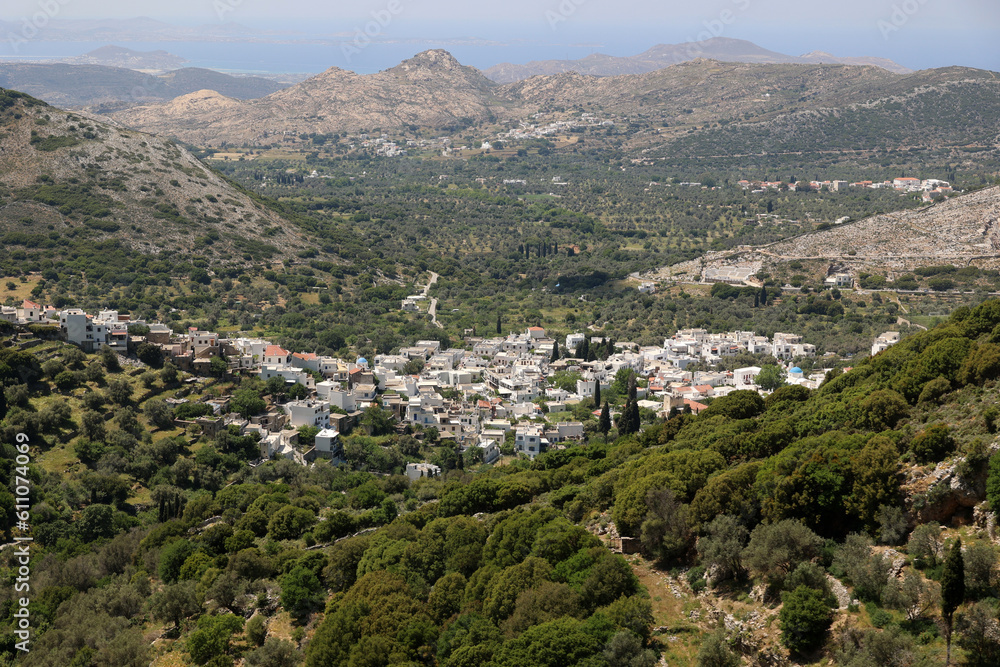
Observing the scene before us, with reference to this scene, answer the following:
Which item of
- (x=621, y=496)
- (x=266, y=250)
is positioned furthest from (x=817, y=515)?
(x=266, y=250)

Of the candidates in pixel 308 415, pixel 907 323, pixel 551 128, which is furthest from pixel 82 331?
pixel 551 128

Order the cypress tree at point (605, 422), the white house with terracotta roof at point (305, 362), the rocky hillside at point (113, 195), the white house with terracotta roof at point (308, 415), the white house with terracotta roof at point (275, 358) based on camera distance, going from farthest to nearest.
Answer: the rocky hillside at point (113, 195)
the white house with terracotta roof at point (305, 362)
the white house with terracotta roof at point (275, 358)
the cypress tree at point (605, 422)
the white house with terracotta roof at point (308, 415)

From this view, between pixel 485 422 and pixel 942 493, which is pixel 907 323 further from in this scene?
pixel 942 493

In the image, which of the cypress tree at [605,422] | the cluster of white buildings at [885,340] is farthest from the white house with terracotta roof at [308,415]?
the cluster of white buildings at [885,340]

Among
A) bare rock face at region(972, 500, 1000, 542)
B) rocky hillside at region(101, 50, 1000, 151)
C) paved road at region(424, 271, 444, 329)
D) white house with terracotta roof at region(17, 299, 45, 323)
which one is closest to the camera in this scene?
bare rock face at region(972, 500, 1000, 542)

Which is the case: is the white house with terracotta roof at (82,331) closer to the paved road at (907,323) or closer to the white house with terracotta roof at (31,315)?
the white house with terracotta roof at (31,315)

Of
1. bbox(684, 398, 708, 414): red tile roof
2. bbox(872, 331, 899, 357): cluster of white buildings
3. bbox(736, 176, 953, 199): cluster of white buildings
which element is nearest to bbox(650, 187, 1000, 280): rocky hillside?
bbox(872, 331, 899, 357): cluster of white buildings

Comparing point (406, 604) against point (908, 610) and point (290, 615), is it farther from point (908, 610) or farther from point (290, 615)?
point (908, 610)

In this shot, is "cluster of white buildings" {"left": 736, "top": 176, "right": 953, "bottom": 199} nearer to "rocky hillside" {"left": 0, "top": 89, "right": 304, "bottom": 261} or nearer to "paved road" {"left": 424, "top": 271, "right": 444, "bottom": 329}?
"paved road" {"left": 424, "top": 271, "right": 444, "bottom": 329}
